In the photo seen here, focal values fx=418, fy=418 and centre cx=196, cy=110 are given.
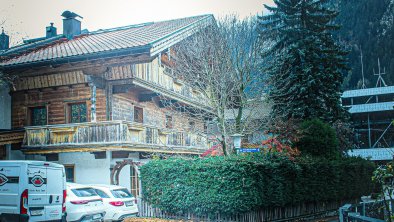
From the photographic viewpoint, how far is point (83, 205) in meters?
13.6

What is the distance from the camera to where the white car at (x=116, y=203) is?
14750 mm

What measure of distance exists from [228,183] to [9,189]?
7169 millimetres

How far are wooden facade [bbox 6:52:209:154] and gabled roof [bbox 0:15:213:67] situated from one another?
680mm

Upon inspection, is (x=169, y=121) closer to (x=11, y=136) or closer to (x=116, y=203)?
(x=11, y=136)

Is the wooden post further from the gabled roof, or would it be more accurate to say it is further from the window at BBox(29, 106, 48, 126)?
the window at BBox(29, 106, 48, 126)

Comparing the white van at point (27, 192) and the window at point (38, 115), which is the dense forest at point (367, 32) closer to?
the window at point (38, 115)

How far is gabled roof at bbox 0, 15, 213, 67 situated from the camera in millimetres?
20094

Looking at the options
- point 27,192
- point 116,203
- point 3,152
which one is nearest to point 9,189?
point 27,192

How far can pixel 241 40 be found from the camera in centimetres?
2306

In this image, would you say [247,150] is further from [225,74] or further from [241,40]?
[241,40]

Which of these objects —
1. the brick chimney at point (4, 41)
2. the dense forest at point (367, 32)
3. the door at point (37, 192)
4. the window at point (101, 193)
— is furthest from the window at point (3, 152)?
the dense forest at point (367, 32)

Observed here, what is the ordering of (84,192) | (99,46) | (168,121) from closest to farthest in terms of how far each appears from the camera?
1. (84,192)
2. (99,46)
3. (168,121)

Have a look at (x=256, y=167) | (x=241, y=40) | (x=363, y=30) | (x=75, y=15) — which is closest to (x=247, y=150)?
(x=256, y=167)

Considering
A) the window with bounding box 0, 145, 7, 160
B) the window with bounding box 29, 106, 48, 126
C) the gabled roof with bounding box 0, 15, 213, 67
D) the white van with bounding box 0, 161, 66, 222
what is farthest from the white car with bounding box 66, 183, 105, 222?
the window with bounding box 29, 106, 48, 126
